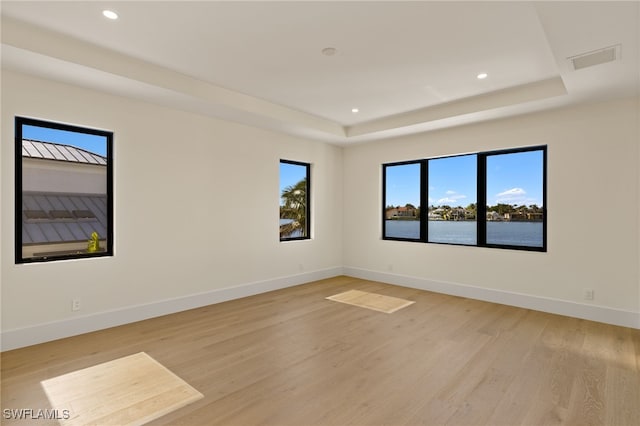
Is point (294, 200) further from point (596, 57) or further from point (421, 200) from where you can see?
point (596, 57)

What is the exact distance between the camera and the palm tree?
5.96 metres

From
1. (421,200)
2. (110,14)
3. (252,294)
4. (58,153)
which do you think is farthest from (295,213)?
(110,14)

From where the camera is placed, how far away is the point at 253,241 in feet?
17.4

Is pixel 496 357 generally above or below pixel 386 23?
below

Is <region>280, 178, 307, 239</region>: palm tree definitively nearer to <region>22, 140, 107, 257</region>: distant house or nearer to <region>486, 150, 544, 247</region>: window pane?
<region>22, 140, 107, 257</region>: distant house

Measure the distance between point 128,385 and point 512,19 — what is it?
13.6ft

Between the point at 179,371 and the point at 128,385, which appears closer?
the point at 128,385

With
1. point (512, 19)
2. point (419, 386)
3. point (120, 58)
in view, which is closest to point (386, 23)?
point (512, 19)

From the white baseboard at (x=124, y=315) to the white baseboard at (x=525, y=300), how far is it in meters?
2.06

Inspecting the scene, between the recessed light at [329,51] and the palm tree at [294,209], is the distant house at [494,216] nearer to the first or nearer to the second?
the palm tree at [294,209]

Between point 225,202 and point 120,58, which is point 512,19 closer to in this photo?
point 120,58

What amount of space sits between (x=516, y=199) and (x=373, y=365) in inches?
→ 137

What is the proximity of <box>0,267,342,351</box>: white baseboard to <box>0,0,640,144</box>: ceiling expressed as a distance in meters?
2.51

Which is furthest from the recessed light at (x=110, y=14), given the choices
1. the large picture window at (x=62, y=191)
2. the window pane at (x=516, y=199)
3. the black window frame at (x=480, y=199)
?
the window pane at (x=516, y=199)
